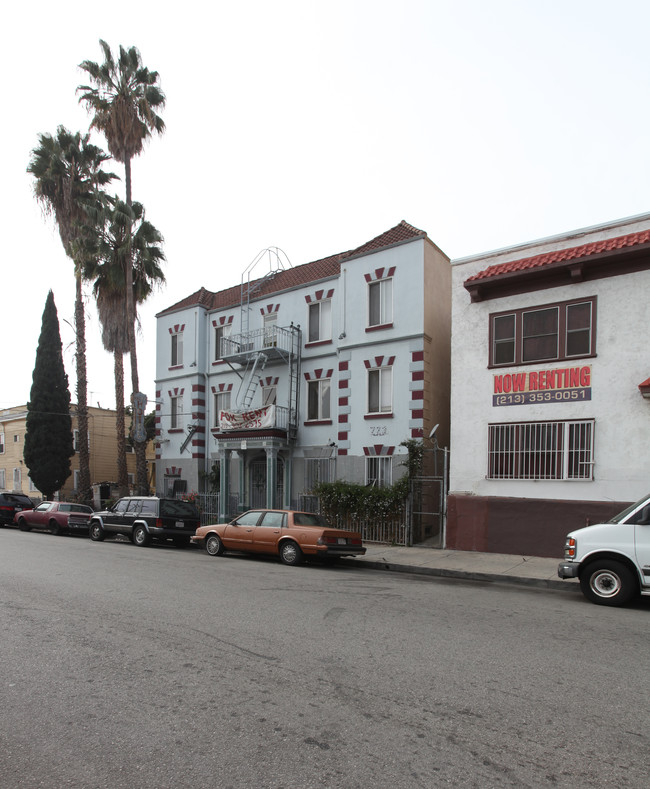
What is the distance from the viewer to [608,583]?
31.7 ft

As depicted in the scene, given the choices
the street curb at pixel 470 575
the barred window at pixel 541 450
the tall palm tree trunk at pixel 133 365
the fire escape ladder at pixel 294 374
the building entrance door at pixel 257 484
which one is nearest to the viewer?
the street curb at pixel 470 575

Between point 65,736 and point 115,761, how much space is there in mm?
576

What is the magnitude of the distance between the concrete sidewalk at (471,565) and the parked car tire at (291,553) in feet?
5.63

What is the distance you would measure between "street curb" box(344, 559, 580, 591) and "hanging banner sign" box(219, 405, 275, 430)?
25.4 ft

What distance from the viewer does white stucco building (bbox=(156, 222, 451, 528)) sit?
20.0 meters

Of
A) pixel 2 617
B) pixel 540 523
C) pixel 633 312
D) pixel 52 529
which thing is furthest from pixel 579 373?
pixel 52 529

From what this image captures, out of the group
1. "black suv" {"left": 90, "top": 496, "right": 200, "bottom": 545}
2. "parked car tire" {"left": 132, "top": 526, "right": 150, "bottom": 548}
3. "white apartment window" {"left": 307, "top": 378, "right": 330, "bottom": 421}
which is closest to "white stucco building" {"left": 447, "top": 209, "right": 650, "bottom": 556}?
"white apartment window" {"left": 307, "top": 378, "right": 330, "bottom": 421}

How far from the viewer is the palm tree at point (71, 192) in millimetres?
29016

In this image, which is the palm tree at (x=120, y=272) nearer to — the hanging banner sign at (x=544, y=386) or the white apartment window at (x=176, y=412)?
the white apartment window at (x=176, y=412)

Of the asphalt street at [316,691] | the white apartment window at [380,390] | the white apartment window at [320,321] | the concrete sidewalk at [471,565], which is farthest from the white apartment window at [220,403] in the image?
the asphalt street at [316,691]

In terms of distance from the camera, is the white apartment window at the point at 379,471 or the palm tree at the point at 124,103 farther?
the palm tree at the point at 124,103

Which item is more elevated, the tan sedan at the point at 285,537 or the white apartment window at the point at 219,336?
the white apartment window at the point at 219,336

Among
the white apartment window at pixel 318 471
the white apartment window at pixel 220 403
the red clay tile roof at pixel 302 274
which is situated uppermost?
the red clay tile roof at pixel 302 274

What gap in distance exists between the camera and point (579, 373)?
1507 centimetres
